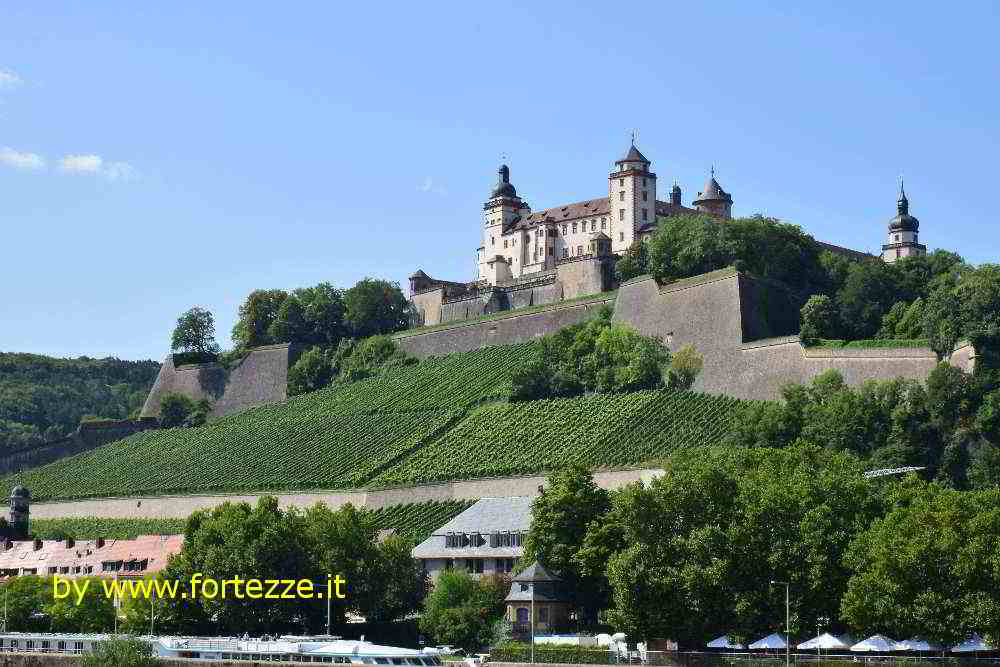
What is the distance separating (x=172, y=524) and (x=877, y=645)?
5198cm

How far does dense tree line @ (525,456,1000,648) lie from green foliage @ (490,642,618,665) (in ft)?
6.25

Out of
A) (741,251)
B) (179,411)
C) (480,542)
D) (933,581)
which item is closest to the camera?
(933,581)

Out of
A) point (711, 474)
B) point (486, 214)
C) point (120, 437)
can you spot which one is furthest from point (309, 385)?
point (711, 474)

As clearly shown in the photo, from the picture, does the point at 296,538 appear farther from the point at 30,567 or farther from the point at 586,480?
the point at 30,567

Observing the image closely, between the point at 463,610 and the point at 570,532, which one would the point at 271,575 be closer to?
the point at 463,610

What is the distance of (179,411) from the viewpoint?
124375 millimetres

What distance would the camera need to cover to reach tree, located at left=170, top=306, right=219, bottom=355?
134m

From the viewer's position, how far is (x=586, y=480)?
65.9 meters

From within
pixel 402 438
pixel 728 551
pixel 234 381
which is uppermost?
pixel 234 381

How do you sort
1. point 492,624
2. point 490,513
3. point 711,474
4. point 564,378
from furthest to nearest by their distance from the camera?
point 564,378
point 490,513
point 492,624
point 711,474

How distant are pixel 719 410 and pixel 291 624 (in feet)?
96.0

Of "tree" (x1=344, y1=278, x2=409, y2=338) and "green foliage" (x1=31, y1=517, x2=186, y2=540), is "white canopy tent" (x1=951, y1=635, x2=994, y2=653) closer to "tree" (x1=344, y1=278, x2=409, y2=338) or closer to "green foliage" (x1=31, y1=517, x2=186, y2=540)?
"green foliage" (x1=31, y1=517, x2=186, y2=540)

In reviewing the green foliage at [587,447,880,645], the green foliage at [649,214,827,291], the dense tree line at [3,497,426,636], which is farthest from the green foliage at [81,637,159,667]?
the green foliage at [649,214,827,291]

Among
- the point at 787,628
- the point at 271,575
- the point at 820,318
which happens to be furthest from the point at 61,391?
the point at 787,628
